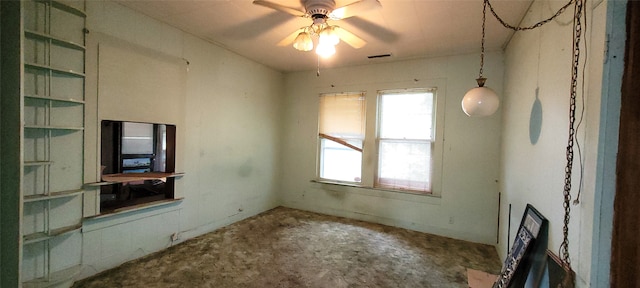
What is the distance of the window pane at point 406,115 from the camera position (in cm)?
377

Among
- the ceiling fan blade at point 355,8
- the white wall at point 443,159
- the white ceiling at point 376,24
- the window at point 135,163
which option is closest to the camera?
the ceiling fan blade at point 355,8

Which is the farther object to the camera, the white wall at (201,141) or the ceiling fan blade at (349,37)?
the white wall at (201,141)

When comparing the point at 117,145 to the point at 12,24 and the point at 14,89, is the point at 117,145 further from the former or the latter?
the point at 12,24

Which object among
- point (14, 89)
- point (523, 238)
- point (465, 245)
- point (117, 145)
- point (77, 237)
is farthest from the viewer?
point (465, 245)

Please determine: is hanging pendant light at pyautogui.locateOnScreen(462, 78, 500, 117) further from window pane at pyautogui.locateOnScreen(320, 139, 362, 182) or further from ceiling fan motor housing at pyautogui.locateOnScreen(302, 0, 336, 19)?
window pane at pyautogui.locateOnScreen(320, 139, 362, 182)

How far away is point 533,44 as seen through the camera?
203 cm

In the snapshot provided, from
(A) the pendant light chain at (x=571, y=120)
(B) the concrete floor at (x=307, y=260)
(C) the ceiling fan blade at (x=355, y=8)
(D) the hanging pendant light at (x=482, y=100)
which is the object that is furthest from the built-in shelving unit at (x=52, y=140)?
(A) the pendant light chain at (x=571, y=120)

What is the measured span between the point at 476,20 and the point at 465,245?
2.81 meters

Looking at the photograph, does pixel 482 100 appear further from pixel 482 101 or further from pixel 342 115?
pixel 342 115

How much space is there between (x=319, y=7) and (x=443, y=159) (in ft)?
9.33

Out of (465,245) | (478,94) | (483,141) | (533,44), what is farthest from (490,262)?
(533,44)

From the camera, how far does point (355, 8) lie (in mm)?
1879

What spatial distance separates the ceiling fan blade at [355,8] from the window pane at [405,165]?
248 centimetres

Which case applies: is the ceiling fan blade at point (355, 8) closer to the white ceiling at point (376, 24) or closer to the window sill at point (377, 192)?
the white ceiling at point (376, 24)
